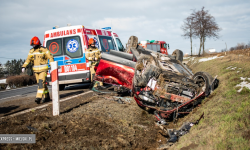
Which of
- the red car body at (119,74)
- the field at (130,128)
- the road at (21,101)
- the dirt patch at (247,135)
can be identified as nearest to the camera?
the dirt patch at (247,135)

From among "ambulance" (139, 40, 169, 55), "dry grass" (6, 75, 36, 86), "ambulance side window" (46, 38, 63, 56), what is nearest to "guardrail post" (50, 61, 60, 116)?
"ambulance side window" (46, 38, 63, 56)

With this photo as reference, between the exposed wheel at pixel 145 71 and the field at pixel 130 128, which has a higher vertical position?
the exposed wheel at pixel 145 71

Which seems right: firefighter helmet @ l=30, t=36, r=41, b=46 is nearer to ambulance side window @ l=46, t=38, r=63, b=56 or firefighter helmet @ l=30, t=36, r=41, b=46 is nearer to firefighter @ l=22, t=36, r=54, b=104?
firefighter @ l=22, t=36, r=54, b=104

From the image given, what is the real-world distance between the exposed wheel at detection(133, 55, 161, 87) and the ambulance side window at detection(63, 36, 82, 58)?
12.5 ft

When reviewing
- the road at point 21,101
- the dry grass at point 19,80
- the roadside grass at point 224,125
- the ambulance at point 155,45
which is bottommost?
the dry grass at point 19,80

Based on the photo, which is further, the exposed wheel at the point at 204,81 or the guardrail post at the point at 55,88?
the exposed wheel at the point at 204,81

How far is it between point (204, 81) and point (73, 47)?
5.47m

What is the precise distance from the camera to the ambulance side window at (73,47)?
841cm

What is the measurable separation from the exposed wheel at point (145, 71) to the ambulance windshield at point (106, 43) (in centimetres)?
437

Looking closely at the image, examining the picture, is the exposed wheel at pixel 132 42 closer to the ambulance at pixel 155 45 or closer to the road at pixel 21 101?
the road at pixel 21 101

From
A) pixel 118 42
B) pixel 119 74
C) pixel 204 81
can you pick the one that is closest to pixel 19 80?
pixel 118 42

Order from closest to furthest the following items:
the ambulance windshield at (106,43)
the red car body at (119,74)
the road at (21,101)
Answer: the red car body at (119,74), the road at (21,101), the ambulance windshield at (106,43)

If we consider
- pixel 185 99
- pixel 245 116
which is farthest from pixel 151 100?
pixel 245 116

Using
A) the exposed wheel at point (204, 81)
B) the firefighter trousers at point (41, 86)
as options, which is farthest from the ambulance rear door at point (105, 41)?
the exposed wheel at point (204, 81)
